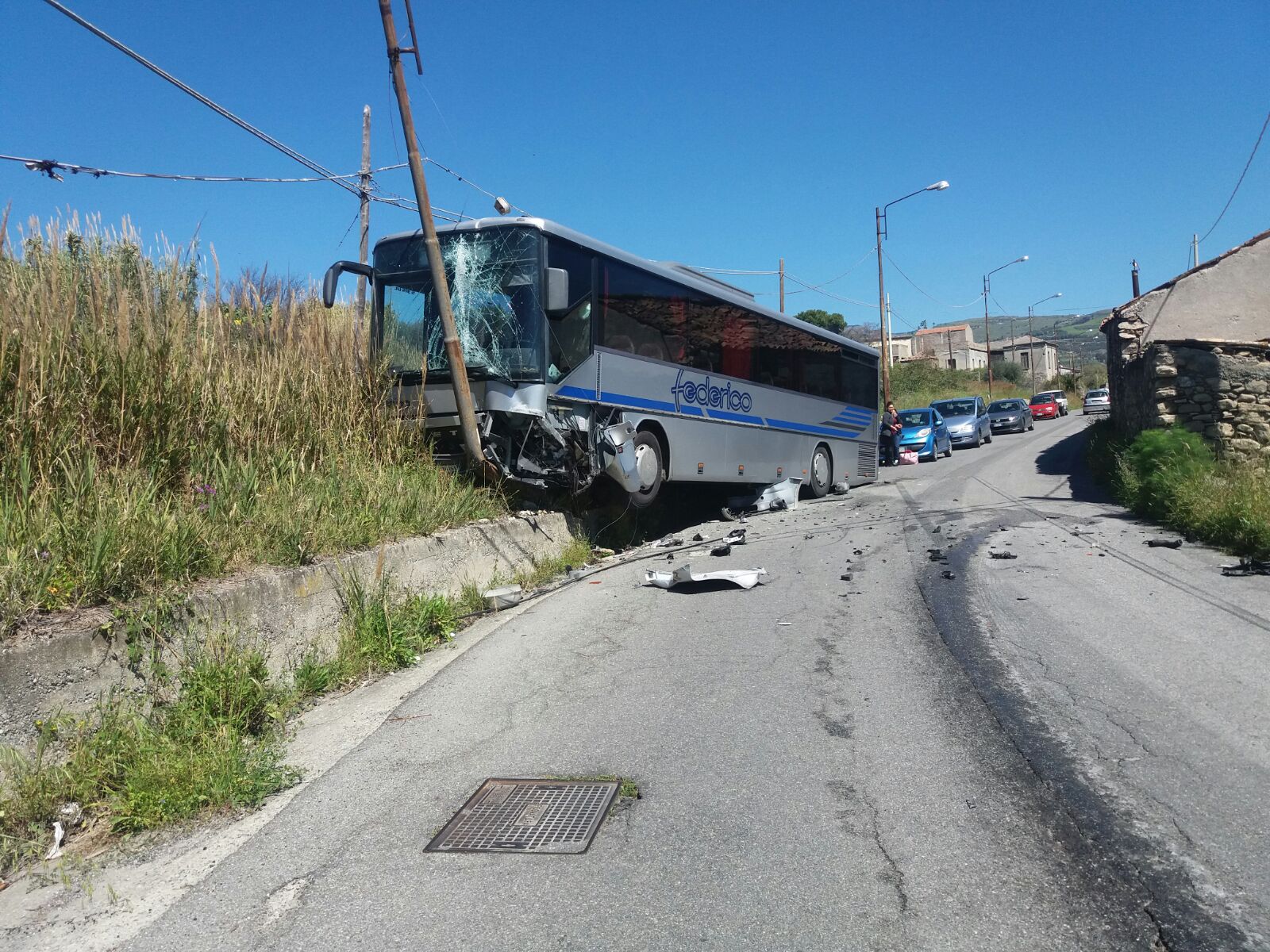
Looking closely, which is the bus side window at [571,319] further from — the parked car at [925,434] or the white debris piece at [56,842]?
the parked car at [925,434]

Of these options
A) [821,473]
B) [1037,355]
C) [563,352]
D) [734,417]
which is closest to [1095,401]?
[821,473]

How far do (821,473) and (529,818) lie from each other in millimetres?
15140

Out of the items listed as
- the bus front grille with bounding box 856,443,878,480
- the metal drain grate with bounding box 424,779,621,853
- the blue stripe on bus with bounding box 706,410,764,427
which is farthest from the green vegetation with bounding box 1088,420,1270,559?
the metal drain grate with bounding box 424,779,621,853

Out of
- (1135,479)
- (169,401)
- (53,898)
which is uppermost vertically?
(169,401)

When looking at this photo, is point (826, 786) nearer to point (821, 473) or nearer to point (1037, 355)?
point (821, 473)

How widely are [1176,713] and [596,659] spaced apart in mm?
3625

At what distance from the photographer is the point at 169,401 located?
22.4ft

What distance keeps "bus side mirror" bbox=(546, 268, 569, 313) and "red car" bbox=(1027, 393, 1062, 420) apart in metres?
47.7

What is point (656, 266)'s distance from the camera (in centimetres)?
1281

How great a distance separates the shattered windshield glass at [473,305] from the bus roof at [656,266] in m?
0.08

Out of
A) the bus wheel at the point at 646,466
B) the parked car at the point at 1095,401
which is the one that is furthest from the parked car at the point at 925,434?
the parked car at the point at 1095,401

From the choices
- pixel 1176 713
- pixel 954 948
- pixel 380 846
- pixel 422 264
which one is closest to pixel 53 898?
pixel 380 846

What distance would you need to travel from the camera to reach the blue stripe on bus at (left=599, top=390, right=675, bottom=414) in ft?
37.4

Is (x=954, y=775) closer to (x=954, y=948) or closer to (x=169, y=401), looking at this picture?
(x=954, y=948)
